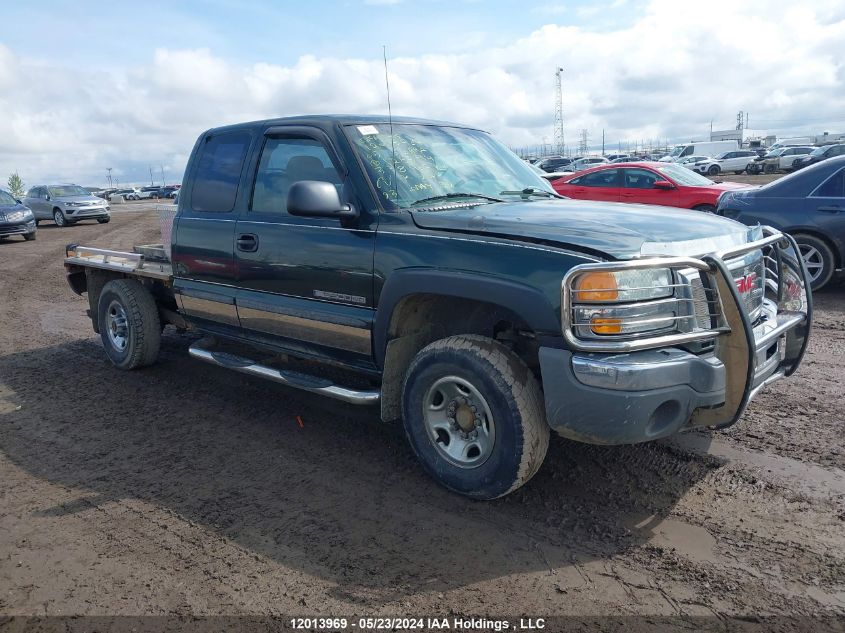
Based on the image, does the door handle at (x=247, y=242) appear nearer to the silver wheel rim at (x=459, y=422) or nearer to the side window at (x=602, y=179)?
the silver wheel rim at (x=459, y=422)

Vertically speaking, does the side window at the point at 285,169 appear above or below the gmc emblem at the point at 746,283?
above

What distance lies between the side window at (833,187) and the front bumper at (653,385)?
19.2 ft

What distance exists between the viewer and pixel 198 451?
4.39 m

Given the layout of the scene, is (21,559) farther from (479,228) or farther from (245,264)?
(479,228)

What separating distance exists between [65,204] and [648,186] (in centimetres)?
2104

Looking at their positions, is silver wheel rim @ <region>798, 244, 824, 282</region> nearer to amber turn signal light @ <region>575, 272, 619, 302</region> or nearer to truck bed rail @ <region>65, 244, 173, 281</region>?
amber turn signal light @ <region>575, 272, 619, 302</region>

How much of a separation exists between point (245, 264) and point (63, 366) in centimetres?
295

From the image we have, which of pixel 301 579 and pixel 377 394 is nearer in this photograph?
pixel 301 579

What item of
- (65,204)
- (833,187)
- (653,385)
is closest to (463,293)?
(653,385)

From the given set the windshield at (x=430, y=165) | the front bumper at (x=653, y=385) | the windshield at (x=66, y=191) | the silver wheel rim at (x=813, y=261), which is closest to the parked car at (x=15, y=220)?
the windshield at (x=66, y=191)

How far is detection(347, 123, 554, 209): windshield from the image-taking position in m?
4.08

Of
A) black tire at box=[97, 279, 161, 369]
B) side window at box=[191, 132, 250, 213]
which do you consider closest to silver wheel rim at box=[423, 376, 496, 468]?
side window at box=[191, 132, 250, 213]

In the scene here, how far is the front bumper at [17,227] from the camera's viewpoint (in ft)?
63.6

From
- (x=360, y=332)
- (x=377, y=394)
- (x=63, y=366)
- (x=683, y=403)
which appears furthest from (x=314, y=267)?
(x=63, y=366)
